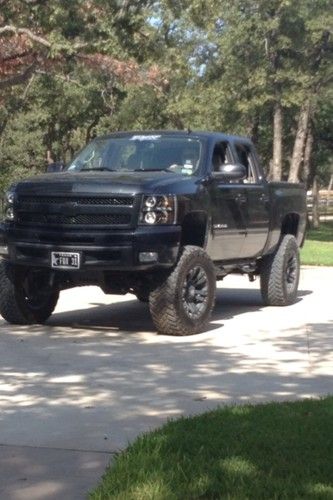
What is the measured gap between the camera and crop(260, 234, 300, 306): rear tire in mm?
13648

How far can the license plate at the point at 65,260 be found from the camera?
10.7 metres

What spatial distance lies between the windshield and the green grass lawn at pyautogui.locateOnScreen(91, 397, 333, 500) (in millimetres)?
5260

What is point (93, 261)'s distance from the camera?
10.6 m

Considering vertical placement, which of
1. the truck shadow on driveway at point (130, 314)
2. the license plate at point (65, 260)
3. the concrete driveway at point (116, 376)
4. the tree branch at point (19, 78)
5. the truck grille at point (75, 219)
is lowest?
the concrete driveway at point (116, 376)

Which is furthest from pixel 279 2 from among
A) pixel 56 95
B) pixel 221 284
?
pixel 221 284

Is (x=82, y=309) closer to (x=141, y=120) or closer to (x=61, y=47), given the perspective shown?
(x=61, y=47)

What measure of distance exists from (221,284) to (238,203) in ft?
14.9

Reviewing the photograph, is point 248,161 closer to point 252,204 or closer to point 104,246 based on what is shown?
point 252,204

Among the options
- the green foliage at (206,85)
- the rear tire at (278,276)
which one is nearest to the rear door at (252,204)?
the rear tire at (278,276)

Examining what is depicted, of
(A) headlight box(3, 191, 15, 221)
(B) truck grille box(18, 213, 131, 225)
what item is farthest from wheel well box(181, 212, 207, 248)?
(A) headlight box(3, 191, 15, 221)

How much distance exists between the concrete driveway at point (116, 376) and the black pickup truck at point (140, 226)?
0.38 m

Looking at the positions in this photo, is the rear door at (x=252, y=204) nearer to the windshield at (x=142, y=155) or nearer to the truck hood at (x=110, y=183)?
the windshield at (x=142, y=155)

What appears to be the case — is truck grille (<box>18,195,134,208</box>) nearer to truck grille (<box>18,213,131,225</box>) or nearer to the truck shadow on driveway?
truck grille (<box>18,213,131,225</box>)

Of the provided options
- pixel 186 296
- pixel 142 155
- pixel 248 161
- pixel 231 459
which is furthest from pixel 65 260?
pixel 231 459
